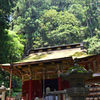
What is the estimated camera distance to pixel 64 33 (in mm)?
41281

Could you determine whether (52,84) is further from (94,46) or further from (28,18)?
(28,18)

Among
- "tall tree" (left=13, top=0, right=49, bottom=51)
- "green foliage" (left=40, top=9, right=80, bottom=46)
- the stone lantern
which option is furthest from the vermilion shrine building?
"tall tree" (left=13, top=0, right=49, bottom=51)

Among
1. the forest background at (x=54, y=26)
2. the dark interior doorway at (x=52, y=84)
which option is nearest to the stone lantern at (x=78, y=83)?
the dark interior doorway at (x=52, y=84)

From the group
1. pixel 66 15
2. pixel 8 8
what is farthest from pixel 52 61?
pixel 66 15

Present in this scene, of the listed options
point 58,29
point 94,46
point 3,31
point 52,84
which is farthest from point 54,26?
point 52,84

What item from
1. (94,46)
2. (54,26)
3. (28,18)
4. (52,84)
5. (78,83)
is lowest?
(52,84)

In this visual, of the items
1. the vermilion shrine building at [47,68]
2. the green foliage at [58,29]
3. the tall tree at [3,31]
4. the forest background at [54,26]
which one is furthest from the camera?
the green foliage at [58,29]

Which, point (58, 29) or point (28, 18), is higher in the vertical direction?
point (28, 18)

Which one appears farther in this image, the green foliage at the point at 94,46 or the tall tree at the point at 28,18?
the tall tree at the point at 28,18

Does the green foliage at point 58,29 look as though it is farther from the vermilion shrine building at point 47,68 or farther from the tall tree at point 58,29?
the vermilion shrine building at point 47,68

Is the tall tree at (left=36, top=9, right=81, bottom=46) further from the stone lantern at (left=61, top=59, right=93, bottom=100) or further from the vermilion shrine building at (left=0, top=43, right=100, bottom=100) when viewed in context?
the stone lantern at (left=61, top=59, right=93, bottom=100)

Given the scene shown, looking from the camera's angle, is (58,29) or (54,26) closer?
(58,29)

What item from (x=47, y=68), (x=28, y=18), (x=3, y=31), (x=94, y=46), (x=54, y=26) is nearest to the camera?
(x=47, y=68)

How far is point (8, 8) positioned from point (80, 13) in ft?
100
